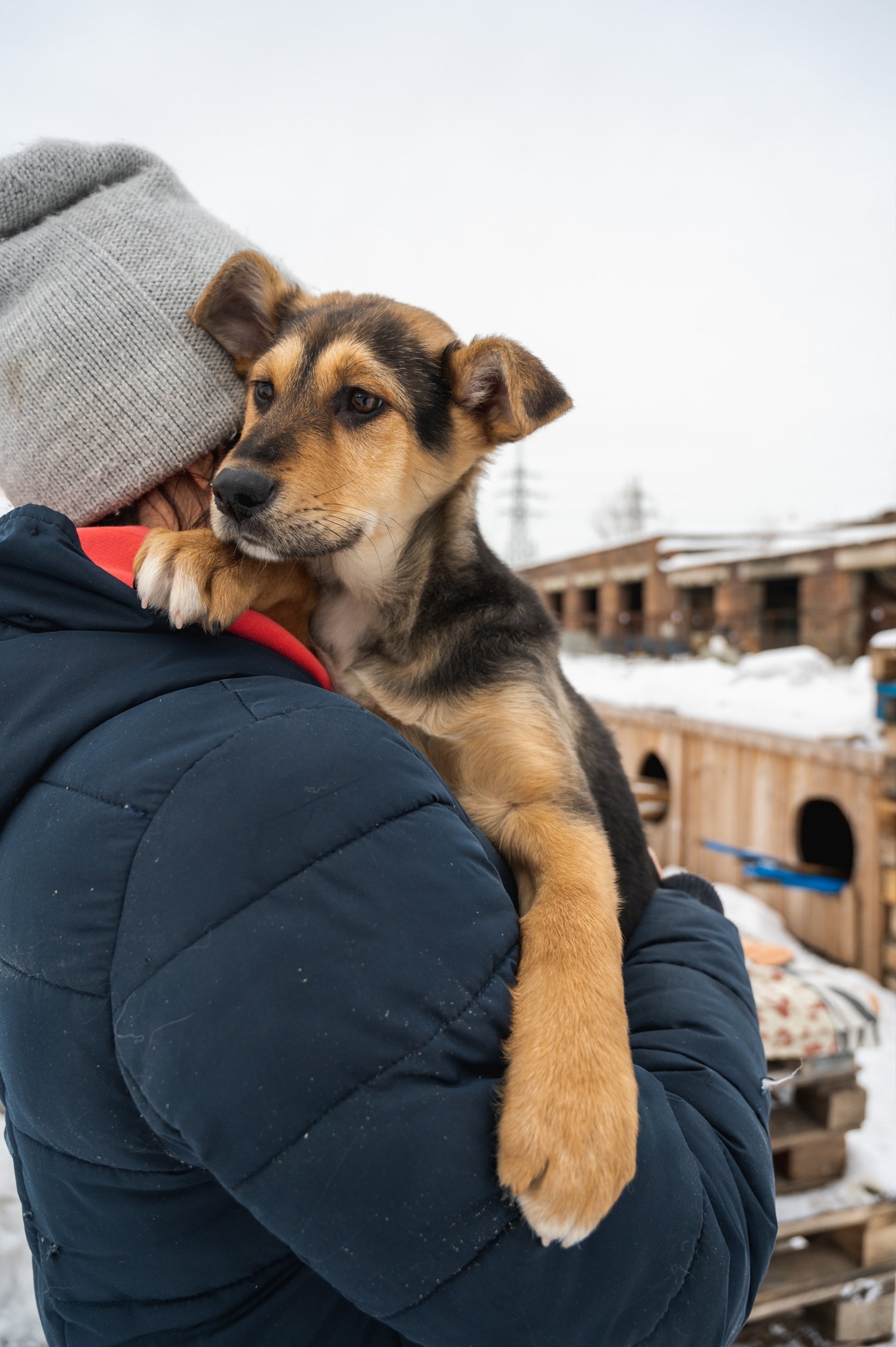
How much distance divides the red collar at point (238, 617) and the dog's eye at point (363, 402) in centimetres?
87

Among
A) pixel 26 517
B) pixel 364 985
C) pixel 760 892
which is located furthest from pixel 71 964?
pixel 760 892

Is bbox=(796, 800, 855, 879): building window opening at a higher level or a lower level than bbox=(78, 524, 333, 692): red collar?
lower

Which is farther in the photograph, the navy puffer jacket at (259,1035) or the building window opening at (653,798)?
the building window opening at (653,798)

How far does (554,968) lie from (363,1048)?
0.57 m

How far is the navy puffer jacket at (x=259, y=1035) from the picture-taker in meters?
0.94

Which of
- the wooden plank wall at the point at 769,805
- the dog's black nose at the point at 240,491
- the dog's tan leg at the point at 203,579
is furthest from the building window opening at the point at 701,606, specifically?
the dog's black nose at the point at 240,491

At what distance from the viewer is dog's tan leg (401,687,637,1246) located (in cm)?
→ 115

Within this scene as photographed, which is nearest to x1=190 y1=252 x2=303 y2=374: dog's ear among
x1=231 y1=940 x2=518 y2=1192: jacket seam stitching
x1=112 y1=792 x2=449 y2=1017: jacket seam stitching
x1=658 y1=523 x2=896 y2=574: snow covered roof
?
x1=112 y1=792 x2=449 y2=1017: jacket seam stitching

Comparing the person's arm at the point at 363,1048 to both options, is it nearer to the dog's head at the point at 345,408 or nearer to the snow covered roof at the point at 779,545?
the dog's head at the point at 345,408

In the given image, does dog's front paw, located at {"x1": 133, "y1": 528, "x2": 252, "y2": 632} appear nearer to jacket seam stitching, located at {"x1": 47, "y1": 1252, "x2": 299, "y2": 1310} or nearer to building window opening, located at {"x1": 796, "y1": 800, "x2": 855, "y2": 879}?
jacket seam stitching, located at {"x1": 47, "y1": 1252, "x2": 299, "y2": 1310}

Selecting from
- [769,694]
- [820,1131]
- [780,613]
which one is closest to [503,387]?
[820,1131]

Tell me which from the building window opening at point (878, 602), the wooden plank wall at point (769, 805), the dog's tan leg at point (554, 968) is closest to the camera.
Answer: the dog's tan leg at point (554, 968)

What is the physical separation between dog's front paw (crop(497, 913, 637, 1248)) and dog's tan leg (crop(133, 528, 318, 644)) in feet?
Answer: 2.68

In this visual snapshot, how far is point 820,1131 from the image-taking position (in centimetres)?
376
